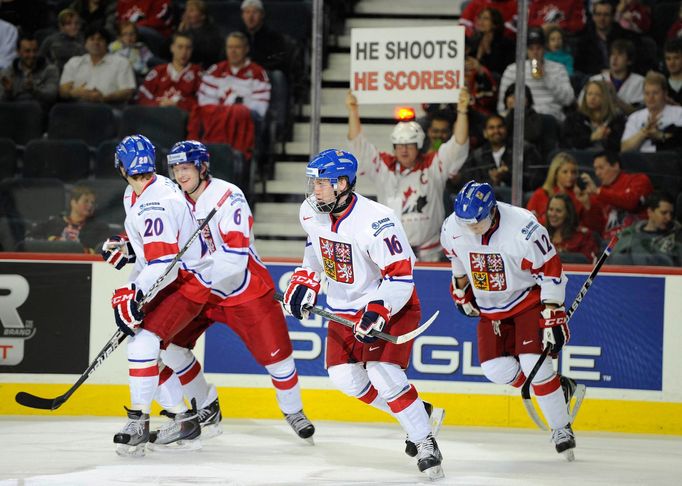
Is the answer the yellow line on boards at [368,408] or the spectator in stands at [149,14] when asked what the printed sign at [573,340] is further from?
the spectator in stands at [149,14]

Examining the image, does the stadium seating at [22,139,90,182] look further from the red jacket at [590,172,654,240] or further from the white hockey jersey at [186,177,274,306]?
the red jacket at [590,172,654,240]

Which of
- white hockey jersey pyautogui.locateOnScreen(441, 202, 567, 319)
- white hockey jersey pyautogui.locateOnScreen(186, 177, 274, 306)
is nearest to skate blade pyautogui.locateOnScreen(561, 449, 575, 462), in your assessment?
white hockey jersey pyautogui.locateOnScreen(441, 202, 567, 319)

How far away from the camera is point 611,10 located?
6742 mm

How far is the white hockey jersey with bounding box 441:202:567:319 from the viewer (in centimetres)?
489

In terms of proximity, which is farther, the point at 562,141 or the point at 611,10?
the point at 611,10

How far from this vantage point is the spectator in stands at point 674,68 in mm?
6340

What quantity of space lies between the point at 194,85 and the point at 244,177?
90 centimetres

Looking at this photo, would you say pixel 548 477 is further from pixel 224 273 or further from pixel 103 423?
pixel 103 423

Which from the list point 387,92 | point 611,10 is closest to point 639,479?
point 387,92

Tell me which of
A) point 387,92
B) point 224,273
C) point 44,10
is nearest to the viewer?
point 224,273

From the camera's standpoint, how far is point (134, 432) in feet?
15.5

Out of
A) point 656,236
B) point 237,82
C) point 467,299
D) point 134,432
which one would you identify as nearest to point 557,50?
point 656,236

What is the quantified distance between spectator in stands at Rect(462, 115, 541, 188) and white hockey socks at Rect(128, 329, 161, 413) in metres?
2.20

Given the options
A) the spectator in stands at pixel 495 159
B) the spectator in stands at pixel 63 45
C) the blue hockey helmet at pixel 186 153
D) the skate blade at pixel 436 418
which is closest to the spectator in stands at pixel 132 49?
the spectator in stands at pixel 63 45
